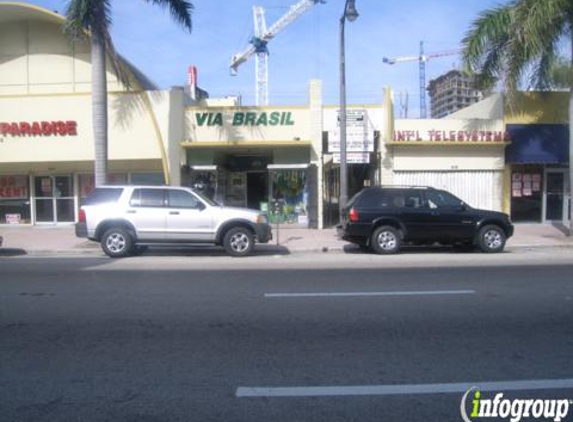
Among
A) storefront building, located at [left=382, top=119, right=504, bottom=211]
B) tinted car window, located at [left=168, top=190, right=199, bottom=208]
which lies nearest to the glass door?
storefront building, located at [left=382, top=119, right=504, bottom=211]

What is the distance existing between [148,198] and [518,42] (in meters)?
11.2

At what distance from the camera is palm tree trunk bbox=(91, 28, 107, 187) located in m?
14.5

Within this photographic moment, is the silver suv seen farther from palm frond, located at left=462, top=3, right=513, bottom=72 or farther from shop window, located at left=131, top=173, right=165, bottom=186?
palm frond, located at left=462, top=3, right=513, bottom=72

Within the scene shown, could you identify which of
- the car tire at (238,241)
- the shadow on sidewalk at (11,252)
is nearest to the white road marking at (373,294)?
the car tire at (238,241)

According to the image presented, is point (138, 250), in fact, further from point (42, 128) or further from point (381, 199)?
point (42, 128)

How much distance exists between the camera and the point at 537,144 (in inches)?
735

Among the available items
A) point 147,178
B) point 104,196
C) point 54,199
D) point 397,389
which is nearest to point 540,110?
point 147,178

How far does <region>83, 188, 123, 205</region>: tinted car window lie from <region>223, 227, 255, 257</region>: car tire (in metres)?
2.89

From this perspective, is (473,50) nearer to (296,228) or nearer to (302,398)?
(296,228)

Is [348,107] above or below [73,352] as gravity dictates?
above

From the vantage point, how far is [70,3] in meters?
13.8

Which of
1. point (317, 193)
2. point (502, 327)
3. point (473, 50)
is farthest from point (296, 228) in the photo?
point (502, 327)

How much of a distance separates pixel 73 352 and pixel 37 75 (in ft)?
58.0

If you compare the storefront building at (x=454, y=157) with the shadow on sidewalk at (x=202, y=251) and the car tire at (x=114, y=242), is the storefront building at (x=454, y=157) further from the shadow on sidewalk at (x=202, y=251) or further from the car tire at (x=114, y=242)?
the car tire at (x=114, y=242)
